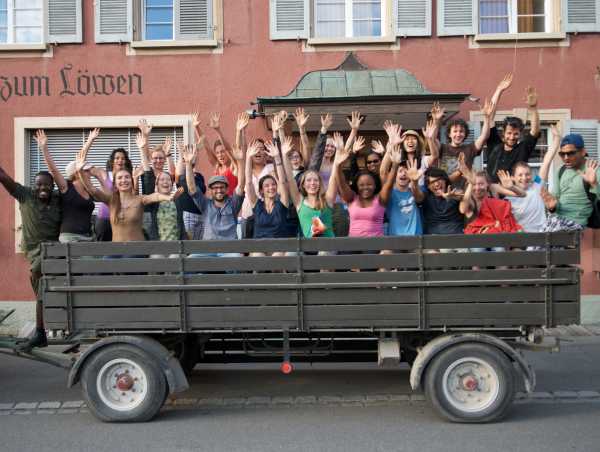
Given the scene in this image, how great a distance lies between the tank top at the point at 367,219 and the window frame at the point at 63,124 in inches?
233

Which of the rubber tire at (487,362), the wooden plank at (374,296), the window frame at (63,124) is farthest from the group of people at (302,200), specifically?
the window frame at (63,124)

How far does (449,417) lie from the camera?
16.1 ft

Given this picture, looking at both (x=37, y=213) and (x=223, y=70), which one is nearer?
(x=37, y=213)

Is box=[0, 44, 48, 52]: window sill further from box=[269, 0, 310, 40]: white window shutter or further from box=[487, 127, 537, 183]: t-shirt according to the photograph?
box=[487, 127, 537, 183]: t-shirt

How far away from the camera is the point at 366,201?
5.59m

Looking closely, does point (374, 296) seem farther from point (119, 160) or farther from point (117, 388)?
point (119, 160)

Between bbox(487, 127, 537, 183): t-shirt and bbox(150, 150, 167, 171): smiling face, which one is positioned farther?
bbox(487, 127, 537, 183): t-shirt

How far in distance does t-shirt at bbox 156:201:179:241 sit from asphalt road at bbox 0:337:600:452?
4.83ft

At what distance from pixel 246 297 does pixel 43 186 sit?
7.60ft

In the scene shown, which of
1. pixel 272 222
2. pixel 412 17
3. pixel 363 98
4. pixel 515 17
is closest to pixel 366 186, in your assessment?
pixel 272 222

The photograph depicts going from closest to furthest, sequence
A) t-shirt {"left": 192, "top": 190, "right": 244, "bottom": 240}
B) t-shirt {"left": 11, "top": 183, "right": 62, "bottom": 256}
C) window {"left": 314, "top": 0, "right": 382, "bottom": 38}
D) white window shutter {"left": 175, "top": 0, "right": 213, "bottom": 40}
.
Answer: t-shirt {"left": 192, "top": 190, "right": 244, "bottom": 240} < t-shirt {"left": 11, "top": 183, "right": 62, "bottom": 256} < white window shutter {"left": 175, "top": 0, "right": 213, "bottom": 40} < window {"left": 314, "top": 0, "right": 382, "bottom": 38}

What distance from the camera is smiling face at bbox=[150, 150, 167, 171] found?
650cm

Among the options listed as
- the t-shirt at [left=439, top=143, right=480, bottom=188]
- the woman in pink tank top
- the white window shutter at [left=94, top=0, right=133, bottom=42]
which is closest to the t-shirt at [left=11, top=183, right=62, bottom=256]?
the woman in pink tank top

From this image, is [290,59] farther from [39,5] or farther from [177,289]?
[177,289]
